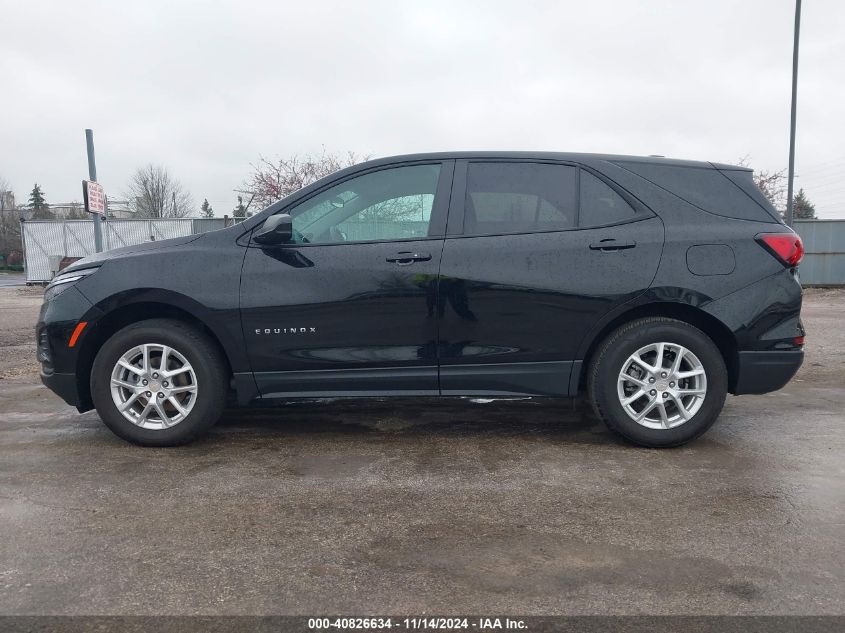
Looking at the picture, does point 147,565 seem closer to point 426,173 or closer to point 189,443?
point 189,443

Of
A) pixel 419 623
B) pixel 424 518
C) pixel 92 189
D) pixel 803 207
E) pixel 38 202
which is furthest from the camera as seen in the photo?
pixel 38 202

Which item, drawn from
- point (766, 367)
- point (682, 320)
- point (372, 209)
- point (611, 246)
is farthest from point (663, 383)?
point (372, 209)

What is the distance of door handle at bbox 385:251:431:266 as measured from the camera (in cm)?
372

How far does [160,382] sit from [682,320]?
320 cm

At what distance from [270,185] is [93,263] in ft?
81.8

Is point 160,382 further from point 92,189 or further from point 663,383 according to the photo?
point 92,189

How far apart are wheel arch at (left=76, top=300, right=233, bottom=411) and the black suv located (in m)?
0.02

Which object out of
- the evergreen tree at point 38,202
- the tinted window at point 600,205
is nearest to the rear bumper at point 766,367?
the tinted window at point 600,205

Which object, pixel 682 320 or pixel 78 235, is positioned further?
pixel 78 235

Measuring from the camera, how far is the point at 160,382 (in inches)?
148

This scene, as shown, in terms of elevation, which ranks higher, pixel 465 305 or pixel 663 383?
pixel 465 305

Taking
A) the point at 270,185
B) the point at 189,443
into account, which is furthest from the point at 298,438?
the point at 270,185

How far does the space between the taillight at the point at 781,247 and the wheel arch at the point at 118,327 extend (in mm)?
3284

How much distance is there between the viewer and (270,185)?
1092 inches
